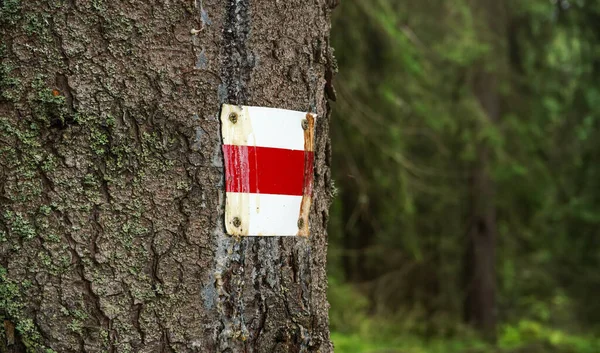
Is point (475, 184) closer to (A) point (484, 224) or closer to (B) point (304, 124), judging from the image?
(A) point (484, 224)

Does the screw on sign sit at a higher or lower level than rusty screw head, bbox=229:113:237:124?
lower

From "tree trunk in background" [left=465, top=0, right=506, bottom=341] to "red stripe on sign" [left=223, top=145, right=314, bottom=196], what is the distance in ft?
26.2

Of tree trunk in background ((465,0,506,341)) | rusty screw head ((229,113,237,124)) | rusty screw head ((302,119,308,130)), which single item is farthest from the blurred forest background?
rusty screw head ((229,113,237,124))

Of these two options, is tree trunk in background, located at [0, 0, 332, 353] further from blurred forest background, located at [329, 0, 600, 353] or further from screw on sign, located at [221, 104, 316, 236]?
blurred forest background, located at [329, 0, 600, 353]

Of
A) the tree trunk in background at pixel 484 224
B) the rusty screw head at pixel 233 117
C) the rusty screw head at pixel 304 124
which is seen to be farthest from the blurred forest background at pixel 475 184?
the rusty screw head at pixel 233 117

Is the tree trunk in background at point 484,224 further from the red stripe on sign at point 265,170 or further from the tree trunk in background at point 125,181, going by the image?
the tree trunk in background at point 125,181

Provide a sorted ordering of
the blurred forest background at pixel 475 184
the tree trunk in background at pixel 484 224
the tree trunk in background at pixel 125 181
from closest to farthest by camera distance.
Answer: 1. the tree trunk in background at pixel 125 181
2. the blurred forest background at pixel 475 184
3. the tree trunk in background at pixel 484 224

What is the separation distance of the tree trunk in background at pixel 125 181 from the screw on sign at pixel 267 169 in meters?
0.03

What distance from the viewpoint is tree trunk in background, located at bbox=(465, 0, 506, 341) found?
9.22 metres

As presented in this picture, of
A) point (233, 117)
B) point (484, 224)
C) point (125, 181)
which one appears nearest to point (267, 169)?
point (233, 117)

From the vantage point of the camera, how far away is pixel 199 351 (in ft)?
4.44

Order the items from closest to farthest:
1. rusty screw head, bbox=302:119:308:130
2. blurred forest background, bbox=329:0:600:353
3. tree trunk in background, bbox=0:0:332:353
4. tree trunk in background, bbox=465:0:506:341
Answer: tree trunk in background, bbox=0:0:332:353 < rusty screw head, bbox=302:119:308:130 < blurred forest background, bbox=329:0:600:353 < tree trunk in background, bbox=465:0:506:341

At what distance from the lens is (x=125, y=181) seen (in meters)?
1.31

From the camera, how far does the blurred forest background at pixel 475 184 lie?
5934mm
